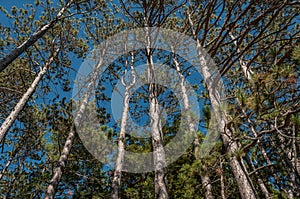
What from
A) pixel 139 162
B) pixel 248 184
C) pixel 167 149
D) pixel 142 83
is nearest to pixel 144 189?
pixel 139 162

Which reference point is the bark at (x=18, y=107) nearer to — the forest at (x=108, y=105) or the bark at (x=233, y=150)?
the forest at (x=108, y=105)

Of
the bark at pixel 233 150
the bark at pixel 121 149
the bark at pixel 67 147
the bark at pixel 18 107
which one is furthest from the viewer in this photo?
the bark at pixel 121 149

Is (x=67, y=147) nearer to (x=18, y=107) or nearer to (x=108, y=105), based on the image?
(x=18, y=107)

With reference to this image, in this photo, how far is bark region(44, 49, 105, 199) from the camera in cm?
519

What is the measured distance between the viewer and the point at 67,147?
6387mm

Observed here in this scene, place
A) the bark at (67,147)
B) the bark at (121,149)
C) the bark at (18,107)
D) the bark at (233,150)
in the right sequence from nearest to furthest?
the bark at (233,150)
the bark at (67,147)
the bark at (18,107)
the bark at (121,149)

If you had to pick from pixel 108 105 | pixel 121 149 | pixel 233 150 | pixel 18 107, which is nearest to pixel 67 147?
pixel 18 107

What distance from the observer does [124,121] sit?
28.0 ft

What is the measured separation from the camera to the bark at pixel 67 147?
5194 mm

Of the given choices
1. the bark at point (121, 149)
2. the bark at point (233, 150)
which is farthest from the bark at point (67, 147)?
the bark at point (233, 150)


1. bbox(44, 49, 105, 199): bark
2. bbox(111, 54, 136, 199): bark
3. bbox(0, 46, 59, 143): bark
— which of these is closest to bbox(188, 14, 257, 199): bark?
bbox(111, 54, 136, 199): bark

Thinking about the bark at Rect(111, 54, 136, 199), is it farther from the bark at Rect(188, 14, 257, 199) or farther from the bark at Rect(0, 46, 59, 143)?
the bark at Rect(188, 14, 257, 199)

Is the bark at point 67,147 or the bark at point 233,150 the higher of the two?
the bark at point 67,147

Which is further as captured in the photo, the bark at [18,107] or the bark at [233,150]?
the bark at [18,107]
